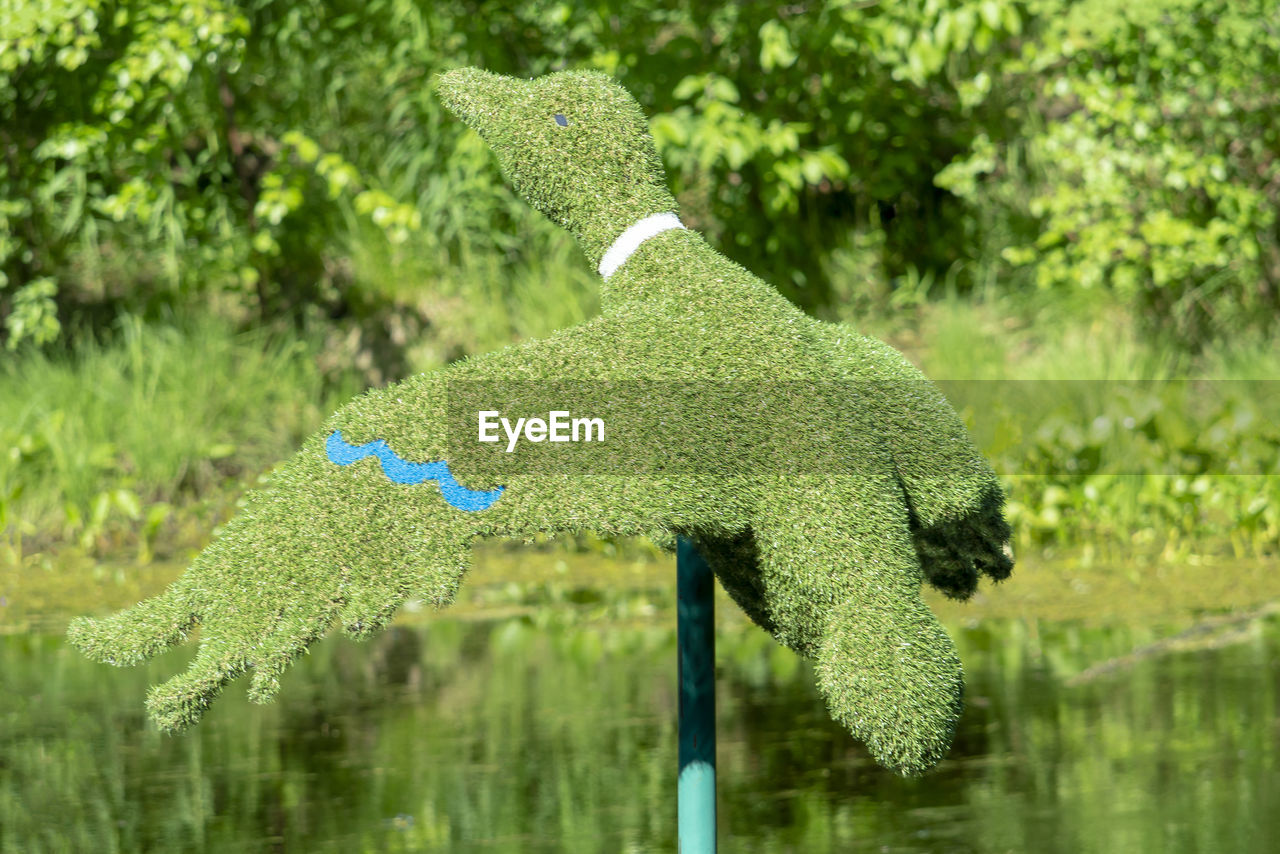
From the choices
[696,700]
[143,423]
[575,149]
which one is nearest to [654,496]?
[696,700]

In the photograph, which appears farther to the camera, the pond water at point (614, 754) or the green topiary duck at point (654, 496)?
the pond water at point (614, 754)

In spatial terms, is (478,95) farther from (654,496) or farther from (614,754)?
(614,754)

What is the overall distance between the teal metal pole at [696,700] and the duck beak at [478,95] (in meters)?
0.85

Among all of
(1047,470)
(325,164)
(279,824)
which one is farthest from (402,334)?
(279,824)

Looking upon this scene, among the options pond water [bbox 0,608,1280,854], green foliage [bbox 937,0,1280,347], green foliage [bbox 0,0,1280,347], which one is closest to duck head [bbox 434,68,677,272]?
pond water [bbox 0,608,1280,854]

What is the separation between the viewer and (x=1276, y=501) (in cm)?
658

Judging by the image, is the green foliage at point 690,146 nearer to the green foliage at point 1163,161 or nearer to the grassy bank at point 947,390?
the green foliage at point 1163,161

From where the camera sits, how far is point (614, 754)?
440 centimetres

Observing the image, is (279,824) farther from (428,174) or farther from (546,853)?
(428,174)

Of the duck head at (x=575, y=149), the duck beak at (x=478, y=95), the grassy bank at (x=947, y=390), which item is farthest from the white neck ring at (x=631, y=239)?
the grassy bank at (x=947, y=390)

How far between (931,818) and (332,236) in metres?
6.61

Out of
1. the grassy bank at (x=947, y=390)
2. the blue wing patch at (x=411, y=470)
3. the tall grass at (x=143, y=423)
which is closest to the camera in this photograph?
the blue wing patch at (x=411, y=470)

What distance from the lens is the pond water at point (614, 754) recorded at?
3789 millimetres

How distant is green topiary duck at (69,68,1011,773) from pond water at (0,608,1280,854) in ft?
4.72
